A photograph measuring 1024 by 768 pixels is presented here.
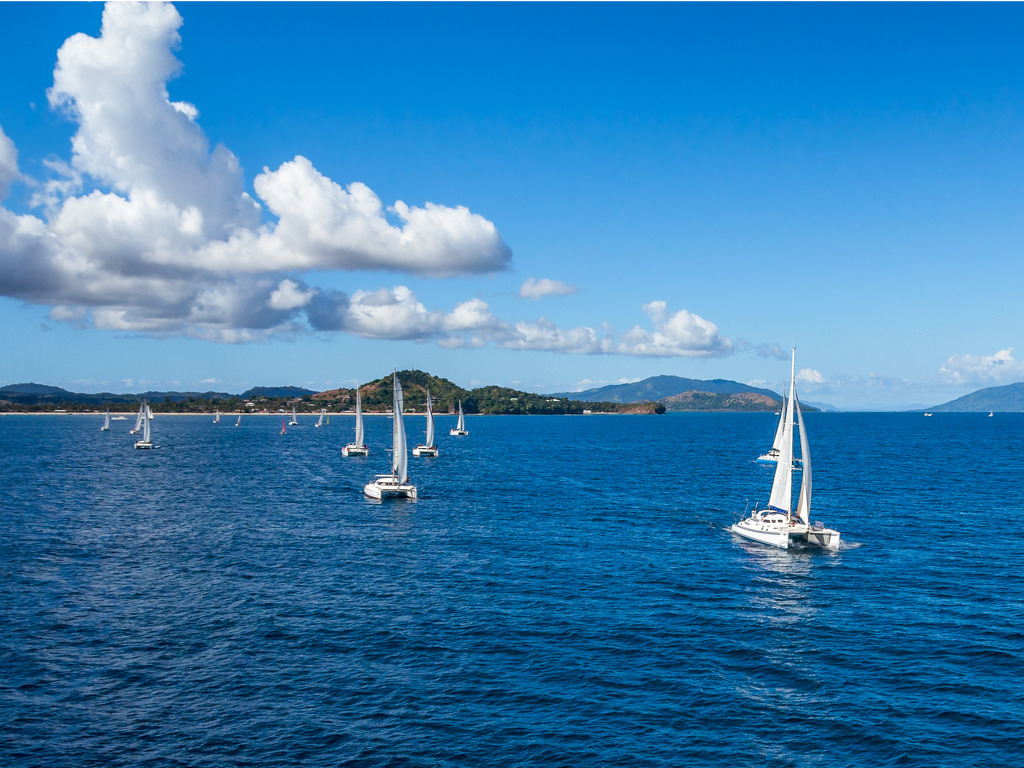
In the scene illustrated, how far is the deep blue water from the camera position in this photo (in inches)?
1314

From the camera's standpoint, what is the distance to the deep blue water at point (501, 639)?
33.4 m

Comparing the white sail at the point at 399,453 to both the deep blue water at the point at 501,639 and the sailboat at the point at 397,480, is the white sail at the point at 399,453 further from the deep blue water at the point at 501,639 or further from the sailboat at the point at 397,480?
the deep blue water at the point at 501,639

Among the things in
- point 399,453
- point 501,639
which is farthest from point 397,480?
point 501,639

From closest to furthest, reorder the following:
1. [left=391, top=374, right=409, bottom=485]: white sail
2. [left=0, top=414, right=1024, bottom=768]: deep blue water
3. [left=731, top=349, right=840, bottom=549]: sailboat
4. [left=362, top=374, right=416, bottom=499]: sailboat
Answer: [left=0, top=414, right=1024, bottom=768]: deep blue water → [left=731, top=349, right=840, bottom=549]: sailboat → [left=362, top=374, right=416, bottom=499]: sailboat → [left=391, top=374, right=409, bottom=485]: white sail

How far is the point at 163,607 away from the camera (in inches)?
2030

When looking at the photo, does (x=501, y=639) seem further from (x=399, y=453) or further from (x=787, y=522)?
(x=399, y=453)

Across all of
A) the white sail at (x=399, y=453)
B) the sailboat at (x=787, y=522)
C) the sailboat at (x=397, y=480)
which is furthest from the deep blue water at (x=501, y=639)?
the white sail at (x=399, y=453)

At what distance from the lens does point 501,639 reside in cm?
4594

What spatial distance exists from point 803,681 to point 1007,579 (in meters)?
32.2

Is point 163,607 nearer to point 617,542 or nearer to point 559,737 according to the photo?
point 559,737

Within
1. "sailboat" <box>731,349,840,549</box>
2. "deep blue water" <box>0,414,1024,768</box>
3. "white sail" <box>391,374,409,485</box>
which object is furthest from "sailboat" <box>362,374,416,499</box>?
"sailboat" <box>731,349,840,549</box>

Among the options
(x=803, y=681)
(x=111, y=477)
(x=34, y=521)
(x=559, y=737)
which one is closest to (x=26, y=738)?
(x=559, y=737)

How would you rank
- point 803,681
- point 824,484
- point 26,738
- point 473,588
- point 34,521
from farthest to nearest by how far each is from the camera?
point 824,484 → point 34,521 → point 473,588 → point 803,681 → point 26,738

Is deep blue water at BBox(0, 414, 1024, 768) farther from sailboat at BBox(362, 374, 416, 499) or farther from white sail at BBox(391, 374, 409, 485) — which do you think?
white sail at BBox(391, 374, 409, 485)
